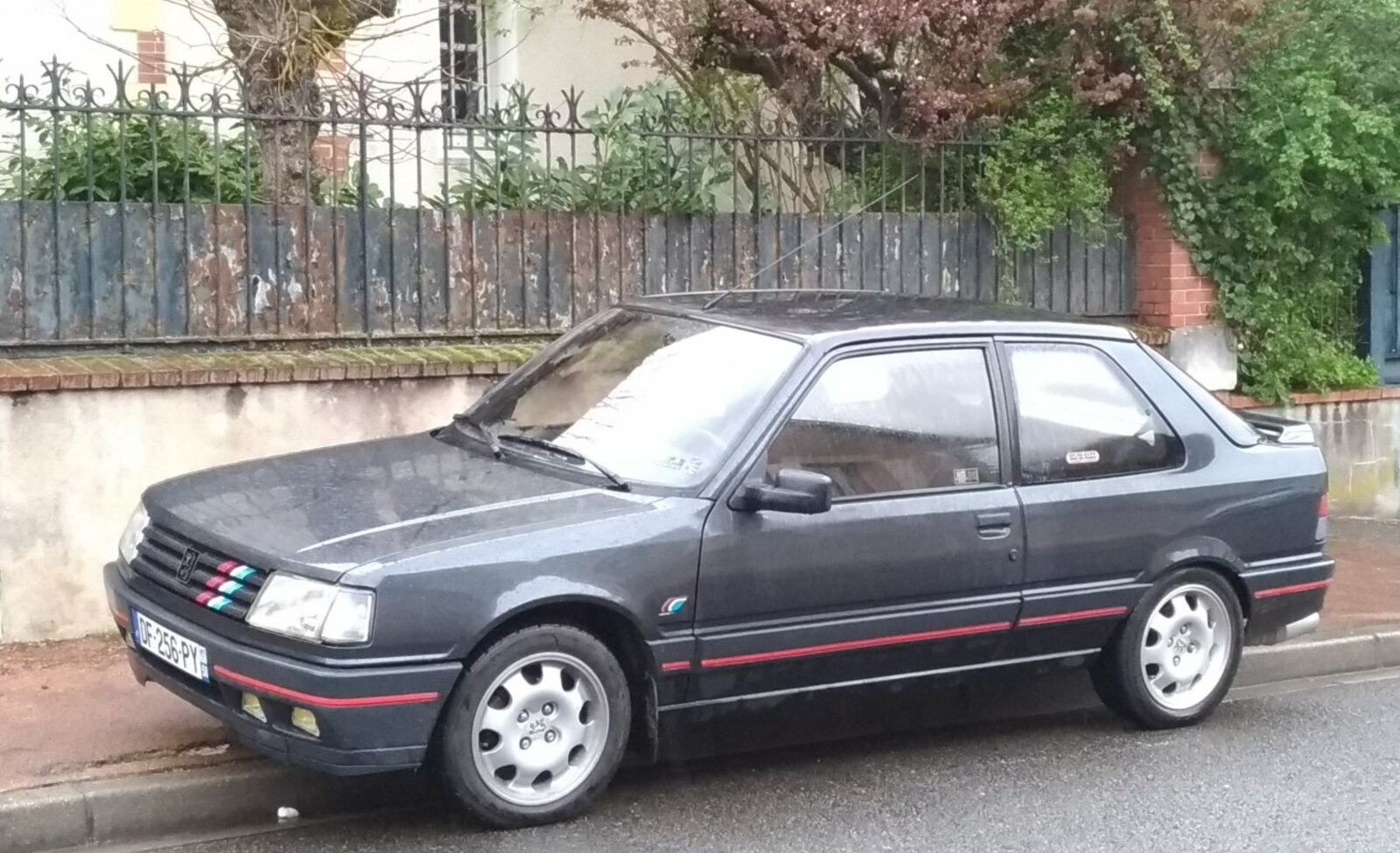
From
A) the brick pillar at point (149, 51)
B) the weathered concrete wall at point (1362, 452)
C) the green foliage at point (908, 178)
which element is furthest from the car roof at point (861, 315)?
the brick pillar at point (149, 51)

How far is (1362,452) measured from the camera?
11.0 metres

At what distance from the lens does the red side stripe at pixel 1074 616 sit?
577 cm

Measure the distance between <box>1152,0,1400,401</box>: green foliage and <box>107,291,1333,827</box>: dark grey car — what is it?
142 inches

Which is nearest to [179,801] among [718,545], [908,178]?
[718,545]

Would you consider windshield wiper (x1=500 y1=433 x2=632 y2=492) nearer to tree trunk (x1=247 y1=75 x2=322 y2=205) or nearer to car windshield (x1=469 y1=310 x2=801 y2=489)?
car windshield (x1=469 y1=310 x2=801 y2=489)

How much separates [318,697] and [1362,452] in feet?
27.8

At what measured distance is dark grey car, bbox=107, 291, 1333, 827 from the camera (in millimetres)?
4703

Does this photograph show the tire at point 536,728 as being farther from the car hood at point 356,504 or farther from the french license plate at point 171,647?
the french license plate at point 171,647

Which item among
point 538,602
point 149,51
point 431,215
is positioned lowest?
point 538,602

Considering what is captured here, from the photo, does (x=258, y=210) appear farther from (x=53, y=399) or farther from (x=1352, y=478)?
(x=1352, y=478)

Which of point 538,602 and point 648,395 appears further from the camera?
point 648,395

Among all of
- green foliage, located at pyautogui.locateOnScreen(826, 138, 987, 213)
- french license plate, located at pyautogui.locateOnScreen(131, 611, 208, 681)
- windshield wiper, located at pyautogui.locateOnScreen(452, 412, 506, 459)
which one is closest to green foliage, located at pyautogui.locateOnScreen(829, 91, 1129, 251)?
green foliage, located at pyautogui.locateOnScreen(826, 138, 987, 213)

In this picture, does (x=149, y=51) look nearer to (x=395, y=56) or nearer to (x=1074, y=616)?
(x=395, y=56)

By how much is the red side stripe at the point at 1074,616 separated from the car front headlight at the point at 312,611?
7.84 ft
